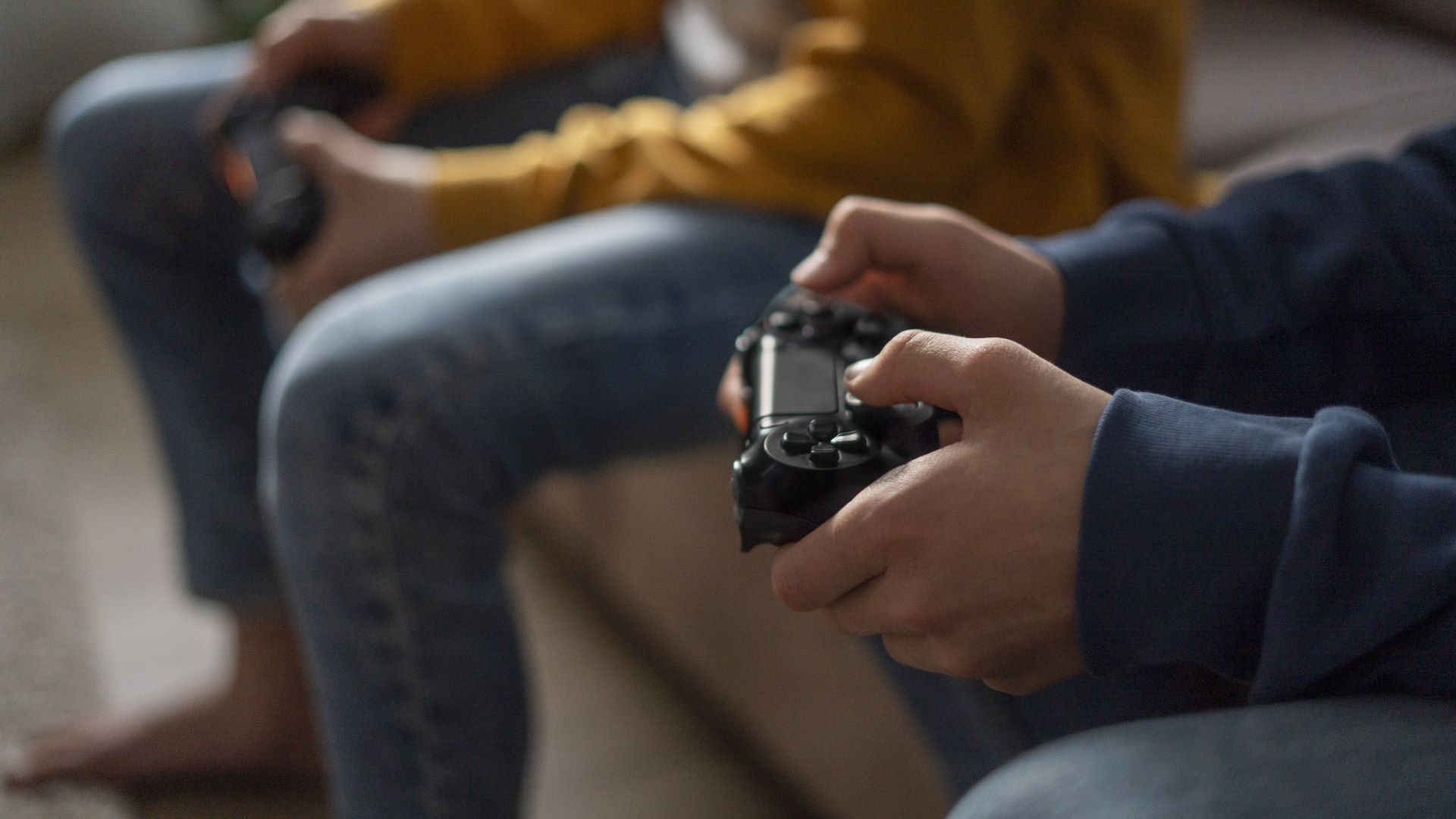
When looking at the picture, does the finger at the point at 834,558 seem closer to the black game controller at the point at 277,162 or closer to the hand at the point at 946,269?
the hand at the point at 946,269

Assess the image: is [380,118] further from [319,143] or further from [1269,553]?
[1269,553]

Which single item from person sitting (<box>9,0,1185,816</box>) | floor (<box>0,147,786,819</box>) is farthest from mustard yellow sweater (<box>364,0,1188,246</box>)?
floor (<box>0,147,786,819</box>)

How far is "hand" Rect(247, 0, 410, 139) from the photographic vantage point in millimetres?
799

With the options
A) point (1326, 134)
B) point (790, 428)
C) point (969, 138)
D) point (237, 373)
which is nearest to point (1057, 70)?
point (969, 138)

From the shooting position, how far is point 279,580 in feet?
2.64

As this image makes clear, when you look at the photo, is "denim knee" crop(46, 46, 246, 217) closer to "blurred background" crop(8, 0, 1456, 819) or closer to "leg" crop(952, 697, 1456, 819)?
"blurred background" crop(8, 0, 1456, 819)

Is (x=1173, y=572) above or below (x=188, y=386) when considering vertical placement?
above

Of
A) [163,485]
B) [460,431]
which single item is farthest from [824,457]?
[163,485]

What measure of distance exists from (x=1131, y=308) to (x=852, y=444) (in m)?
0.15

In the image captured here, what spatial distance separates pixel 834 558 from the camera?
31 cm

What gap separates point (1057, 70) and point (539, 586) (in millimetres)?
643

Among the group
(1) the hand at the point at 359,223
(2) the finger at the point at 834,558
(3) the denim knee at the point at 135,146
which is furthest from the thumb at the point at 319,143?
(2) the finger at the point at 834,558

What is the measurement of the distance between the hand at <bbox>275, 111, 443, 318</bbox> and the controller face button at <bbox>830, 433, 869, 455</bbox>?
0.43 meters

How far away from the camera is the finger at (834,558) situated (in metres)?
0.31
